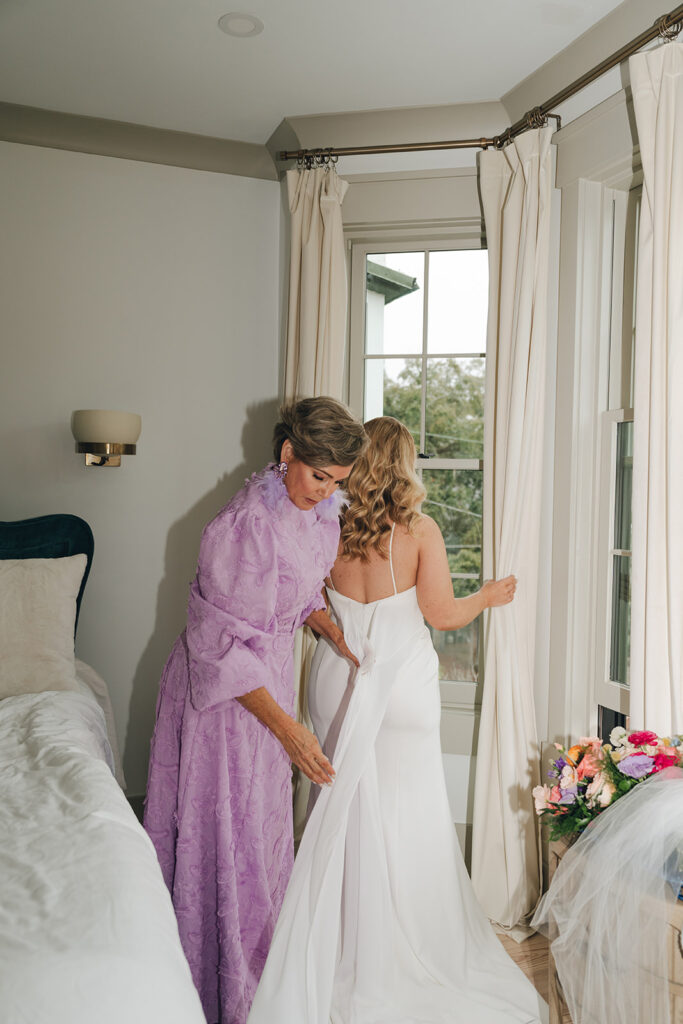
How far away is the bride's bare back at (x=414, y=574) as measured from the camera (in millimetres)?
2279

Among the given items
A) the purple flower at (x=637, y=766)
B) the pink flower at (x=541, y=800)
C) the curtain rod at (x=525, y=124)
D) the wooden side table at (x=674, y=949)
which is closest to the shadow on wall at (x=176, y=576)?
the curtain rod at (x=525, y=124)

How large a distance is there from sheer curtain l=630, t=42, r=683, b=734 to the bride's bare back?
54 centimetres

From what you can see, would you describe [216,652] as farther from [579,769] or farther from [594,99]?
[594,99]

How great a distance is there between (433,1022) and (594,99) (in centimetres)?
280

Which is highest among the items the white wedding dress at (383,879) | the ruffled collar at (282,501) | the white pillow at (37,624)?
the ruffled collar at (282,501)

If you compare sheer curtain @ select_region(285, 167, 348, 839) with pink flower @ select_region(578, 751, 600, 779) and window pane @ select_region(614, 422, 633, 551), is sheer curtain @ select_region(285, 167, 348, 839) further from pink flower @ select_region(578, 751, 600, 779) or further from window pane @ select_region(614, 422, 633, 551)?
pink flower @ select_region(578, 751, 600, 779)

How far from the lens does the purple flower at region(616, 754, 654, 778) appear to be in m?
1.81

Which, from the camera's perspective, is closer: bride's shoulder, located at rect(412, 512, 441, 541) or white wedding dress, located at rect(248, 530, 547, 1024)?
white wedding dress, located at rect(248, 530, 547, 1024)

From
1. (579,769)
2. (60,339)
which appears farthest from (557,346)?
(60,339)

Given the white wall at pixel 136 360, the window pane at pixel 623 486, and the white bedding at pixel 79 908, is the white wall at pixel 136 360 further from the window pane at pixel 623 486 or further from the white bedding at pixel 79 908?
the window pane at pixel 623 486

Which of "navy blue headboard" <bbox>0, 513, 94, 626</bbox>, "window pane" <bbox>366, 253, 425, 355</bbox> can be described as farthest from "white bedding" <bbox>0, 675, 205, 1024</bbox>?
"window pane" <bbox>366, 253, 425, 355</bbox>

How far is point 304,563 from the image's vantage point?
2.12 m

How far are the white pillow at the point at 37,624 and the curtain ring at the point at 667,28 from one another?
2495 mm

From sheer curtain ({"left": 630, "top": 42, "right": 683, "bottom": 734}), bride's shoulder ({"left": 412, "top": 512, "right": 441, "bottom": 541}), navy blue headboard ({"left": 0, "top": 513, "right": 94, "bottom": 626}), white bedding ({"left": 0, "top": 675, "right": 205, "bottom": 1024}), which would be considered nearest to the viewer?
white bedding ({"left": 0, "top": 675, "right": 205, "bottom": 1024})
